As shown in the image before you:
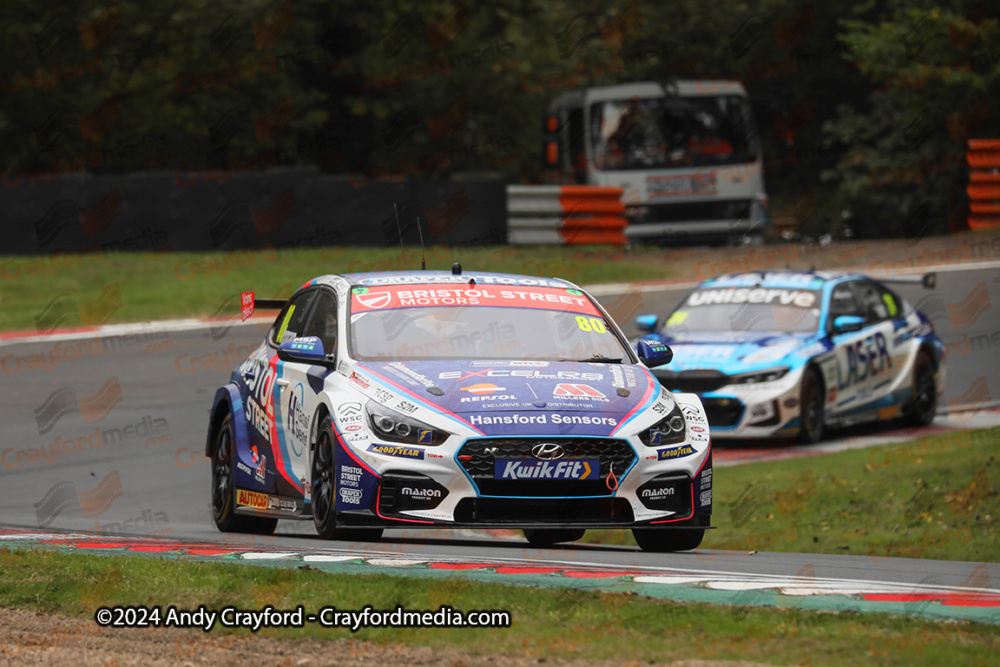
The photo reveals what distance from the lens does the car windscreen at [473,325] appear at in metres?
8.42

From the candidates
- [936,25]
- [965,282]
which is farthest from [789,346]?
[936,25]

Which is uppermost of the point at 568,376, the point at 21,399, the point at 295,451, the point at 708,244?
the point at 568,376

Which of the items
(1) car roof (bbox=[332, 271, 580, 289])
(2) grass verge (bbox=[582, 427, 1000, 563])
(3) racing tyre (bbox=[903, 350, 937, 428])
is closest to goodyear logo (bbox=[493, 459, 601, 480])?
(1) car roof (bbox=[332, 271, 580, 289])

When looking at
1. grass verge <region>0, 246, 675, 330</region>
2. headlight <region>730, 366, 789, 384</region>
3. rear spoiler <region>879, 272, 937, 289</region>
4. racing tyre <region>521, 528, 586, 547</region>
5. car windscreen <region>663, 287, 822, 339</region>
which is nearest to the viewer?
racing tyre <region>521, 528, 586, 547</region>

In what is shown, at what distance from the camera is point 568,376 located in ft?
26.4

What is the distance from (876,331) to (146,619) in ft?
35.0

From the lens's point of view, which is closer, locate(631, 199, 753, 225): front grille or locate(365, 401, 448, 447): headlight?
locate(365, 401, 448, 447): headlight

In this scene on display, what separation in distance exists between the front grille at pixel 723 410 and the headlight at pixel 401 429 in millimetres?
6732

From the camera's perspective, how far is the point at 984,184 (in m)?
28.7

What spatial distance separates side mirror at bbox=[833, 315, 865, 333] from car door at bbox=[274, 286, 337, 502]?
22.1 ft

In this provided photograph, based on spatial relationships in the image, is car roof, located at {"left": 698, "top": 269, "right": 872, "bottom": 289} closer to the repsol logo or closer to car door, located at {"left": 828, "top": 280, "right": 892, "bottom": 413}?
car door, located at {"left": 828, "top": 280, "right": 892, "bottom": 413}

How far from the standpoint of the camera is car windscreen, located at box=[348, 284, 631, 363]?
842cm

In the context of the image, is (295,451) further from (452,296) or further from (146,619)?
(146,619)

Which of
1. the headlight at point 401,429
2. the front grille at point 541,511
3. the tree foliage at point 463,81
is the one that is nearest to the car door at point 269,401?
the headlight at point 401,429
